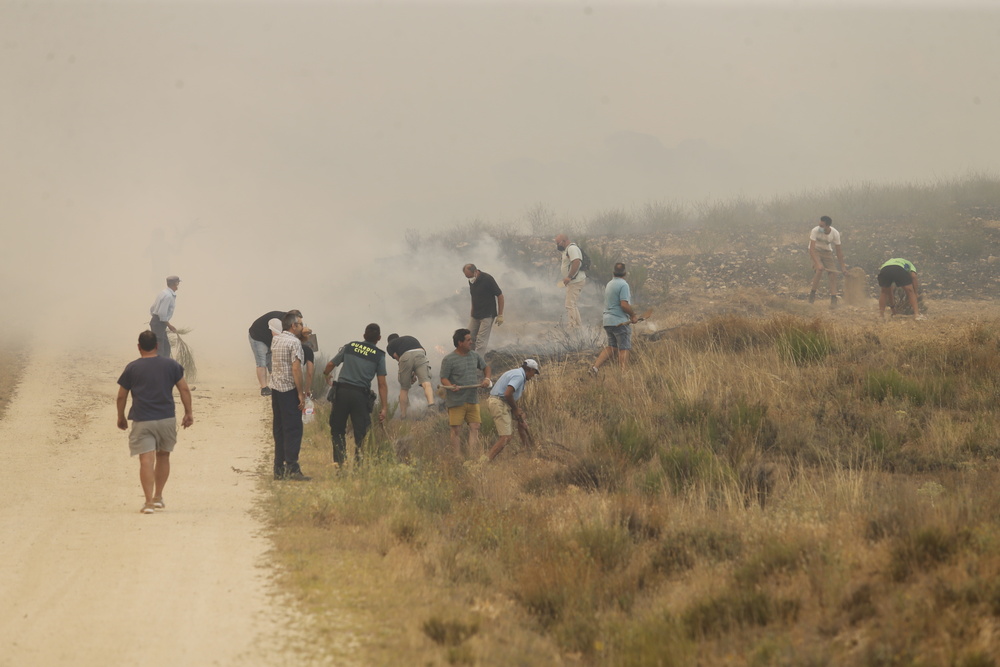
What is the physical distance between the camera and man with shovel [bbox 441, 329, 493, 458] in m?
10.7

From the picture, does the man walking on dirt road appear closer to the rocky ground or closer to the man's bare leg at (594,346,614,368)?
the man's bare leg at (594,346,614,368)

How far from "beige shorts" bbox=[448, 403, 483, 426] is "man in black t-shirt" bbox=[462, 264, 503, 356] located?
10.7ft

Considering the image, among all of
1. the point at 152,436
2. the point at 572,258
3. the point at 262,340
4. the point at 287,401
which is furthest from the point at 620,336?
the point at 152,436

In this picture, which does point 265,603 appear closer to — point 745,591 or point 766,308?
point 745,591

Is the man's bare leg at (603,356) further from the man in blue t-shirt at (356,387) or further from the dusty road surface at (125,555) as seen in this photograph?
the dusty road surface at (125,555)

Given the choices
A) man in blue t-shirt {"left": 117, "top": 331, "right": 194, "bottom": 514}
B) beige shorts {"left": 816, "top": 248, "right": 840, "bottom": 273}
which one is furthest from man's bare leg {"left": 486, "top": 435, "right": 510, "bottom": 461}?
beige shorts {"left": 816, "top": 248, "right": 840, "bottom": 273}

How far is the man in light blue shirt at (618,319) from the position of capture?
13.3 metres

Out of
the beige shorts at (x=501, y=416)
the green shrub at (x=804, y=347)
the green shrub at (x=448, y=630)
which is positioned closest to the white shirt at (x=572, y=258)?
the green shrub at (x=804, y=347)

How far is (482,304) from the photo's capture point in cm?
1432

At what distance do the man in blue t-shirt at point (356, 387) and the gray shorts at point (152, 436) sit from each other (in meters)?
1.97

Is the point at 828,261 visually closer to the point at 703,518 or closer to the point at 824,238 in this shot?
the point at 824,238

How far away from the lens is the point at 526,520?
771cm

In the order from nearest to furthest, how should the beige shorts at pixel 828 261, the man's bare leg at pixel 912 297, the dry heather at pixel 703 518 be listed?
the dry heather at pixel 703 518, the man's bare leg at pixel 912 297, the beige shorts at pixel 828 261

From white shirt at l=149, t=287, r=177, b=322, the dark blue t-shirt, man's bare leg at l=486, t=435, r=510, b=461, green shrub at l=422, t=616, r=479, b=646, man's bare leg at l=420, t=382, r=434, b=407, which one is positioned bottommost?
green shrub at l=422, t=616, r=479, b=646
